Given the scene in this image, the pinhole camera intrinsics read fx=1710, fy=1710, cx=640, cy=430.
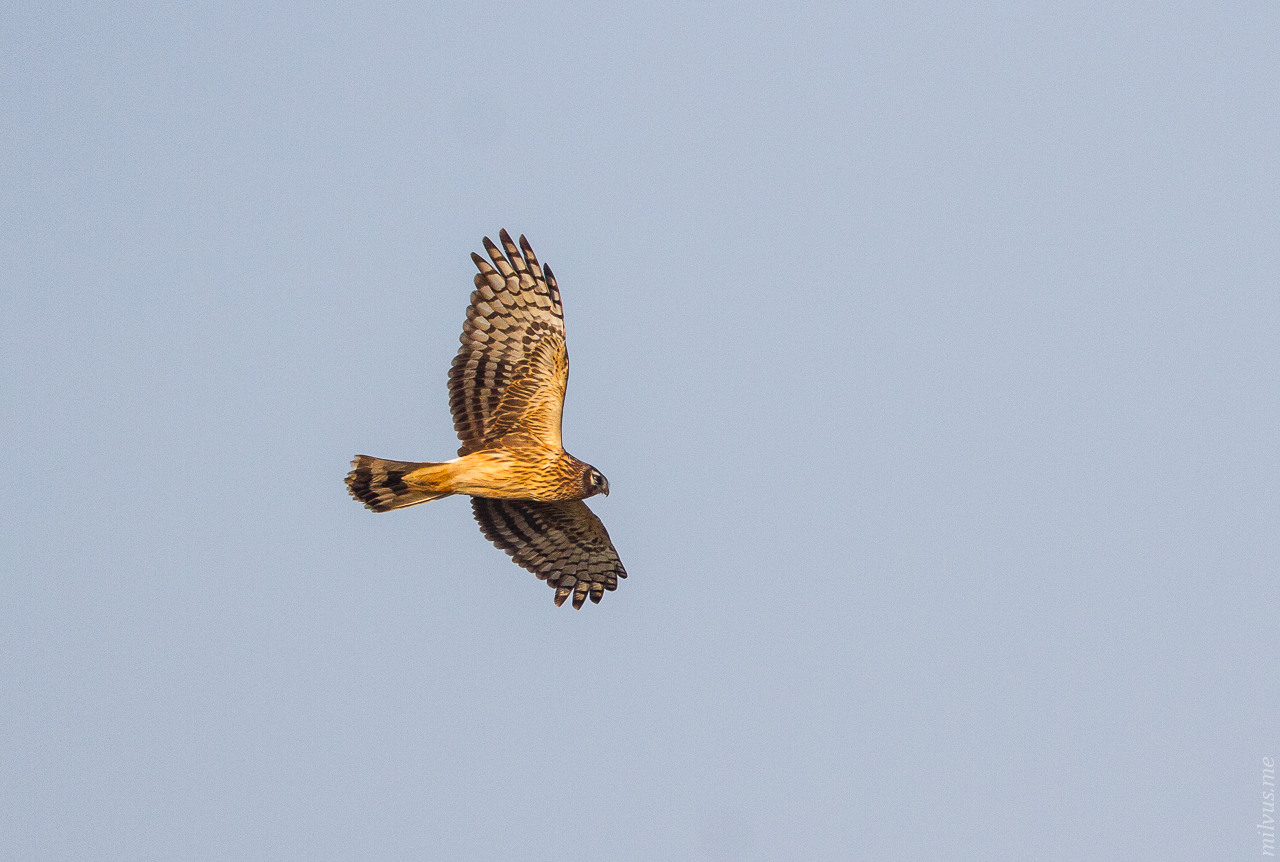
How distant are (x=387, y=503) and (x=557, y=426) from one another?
186cm

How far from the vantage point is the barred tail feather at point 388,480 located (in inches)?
656

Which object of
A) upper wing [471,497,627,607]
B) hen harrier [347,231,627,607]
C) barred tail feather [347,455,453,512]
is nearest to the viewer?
barred tail feather [347,455,453,512]

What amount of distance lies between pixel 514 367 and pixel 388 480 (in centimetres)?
169

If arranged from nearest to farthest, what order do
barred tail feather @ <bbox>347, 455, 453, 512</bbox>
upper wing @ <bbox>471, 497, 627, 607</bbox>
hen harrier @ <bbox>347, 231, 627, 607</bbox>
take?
1. barred tail feather @ <bbox>347, 455, 453, 512</bbox>
2. hen harrier @ <bbox>347, 231, 627, 607</bbox>
3. upper wing @ <bbox>471, 497, 627, 607</bbox>

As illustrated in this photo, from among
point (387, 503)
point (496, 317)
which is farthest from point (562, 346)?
point (387, 503)

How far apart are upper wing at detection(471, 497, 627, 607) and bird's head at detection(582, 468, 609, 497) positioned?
1475 millimetres

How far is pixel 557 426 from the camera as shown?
17.2m

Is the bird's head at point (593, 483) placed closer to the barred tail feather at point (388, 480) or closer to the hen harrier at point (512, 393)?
the hen harrier at point (512, 393)

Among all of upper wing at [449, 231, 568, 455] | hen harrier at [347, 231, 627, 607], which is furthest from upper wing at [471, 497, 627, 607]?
upper wing at [449, 231, 568, 455]

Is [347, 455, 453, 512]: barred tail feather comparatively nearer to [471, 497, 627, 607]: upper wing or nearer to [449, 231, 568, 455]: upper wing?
[449, 231, 568, 455]: upper wing

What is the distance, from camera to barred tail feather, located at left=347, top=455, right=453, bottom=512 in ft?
54.6

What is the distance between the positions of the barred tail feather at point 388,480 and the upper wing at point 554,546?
197 cm

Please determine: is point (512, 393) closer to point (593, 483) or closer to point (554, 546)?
point (593, 483)

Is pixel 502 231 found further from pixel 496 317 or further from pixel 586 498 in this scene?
pixel 586 498
